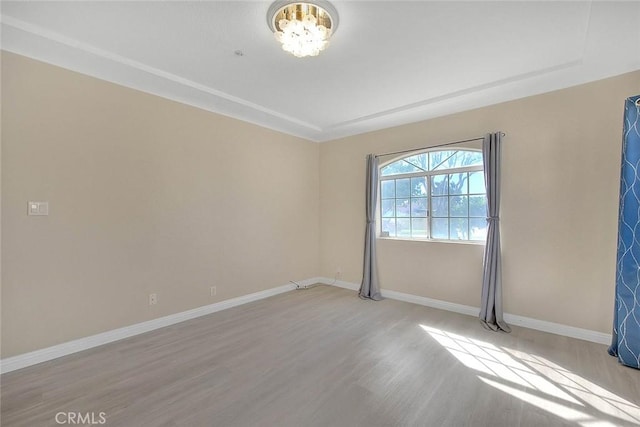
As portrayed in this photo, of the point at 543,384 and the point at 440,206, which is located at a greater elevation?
the point at 440,206

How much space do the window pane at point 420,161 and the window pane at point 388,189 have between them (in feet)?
1.49

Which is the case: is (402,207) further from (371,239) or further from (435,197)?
(371,239)

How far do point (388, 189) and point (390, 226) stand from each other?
2.06ft

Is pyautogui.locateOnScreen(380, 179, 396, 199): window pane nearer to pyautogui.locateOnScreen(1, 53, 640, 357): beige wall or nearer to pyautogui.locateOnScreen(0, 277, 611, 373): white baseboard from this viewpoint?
pyautogui.locateOnScreen(1, 53, 640, 357): beige wall

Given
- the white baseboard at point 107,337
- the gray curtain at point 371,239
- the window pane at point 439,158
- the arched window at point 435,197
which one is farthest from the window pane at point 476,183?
the white baseboard at point 107,337

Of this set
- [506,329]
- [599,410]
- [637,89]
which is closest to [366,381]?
[599,410]

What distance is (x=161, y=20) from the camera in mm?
2088

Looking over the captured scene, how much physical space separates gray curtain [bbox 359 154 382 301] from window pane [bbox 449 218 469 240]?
116 cm

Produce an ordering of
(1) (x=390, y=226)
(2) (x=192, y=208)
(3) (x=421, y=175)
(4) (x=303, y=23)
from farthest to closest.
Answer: (1) (x=390, y=226), (3) (x=421, y=175), (2) (x=192, y=208), (4) (x=303, y=23)

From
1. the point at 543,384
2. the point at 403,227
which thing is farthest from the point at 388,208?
the point at 543,384

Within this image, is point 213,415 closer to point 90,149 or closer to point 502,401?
point 502,401

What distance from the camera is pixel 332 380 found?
7.22ft

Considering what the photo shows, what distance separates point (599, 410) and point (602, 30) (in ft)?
9.22
